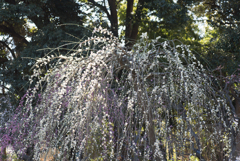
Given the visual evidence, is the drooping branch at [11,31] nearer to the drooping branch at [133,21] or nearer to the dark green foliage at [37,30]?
the dark green foliage at [37,30]

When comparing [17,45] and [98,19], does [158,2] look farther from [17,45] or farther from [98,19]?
[17,45]

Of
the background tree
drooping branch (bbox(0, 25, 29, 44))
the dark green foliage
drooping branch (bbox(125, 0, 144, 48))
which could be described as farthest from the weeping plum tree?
drooping branch (bbox(0, 25, 29, 44))

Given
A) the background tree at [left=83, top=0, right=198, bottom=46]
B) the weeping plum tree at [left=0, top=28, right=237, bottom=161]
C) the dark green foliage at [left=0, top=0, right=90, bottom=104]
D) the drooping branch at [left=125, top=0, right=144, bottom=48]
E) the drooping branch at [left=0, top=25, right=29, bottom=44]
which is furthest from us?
the drooping branch at [left=0, top=25, right=29, bottom=44]

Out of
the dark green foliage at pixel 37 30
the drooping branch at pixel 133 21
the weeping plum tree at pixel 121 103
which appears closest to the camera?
the weeping plum tree at pixel 121 103

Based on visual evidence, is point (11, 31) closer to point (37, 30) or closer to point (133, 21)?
point (37, 30)

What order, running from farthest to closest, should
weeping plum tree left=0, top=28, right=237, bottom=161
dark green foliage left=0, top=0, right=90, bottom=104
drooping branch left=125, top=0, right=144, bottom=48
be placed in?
drooping branch left=125, top=0, right=144, bottom=48 → dark green foliage left=0, top=0, right=90, bottom=104 → weeping plum tree left=0, top=28, right=237, bottom=161

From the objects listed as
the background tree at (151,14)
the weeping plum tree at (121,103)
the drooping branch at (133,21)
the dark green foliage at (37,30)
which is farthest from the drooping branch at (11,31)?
the weeping plum tree at (121,103)

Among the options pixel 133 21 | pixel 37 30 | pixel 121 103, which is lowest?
pixel 121 103

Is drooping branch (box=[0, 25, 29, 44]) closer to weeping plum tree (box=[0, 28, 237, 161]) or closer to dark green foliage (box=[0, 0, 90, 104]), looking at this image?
dark green foliage (box=[0, 0, 90, 104])

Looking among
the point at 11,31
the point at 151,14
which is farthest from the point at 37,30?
the point at 151,14

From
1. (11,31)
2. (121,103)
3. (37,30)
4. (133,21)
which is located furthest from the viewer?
(11,31)

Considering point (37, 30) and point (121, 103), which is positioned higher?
point (37, 30)

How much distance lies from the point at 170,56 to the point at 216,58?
3243mm

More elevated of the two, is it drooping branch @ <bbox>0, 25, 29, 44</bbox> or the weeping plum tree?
drooping branch @ <bbox>0, 25, 29, 44</bbox>
